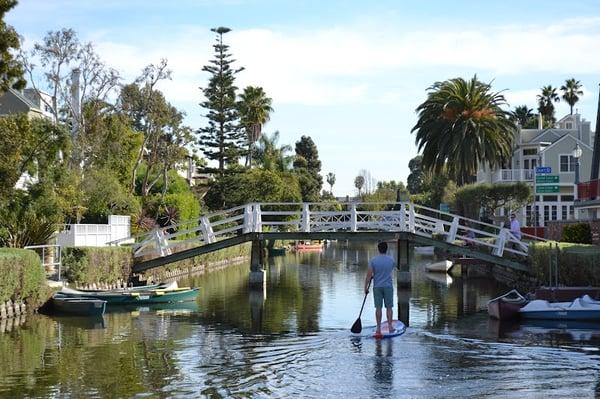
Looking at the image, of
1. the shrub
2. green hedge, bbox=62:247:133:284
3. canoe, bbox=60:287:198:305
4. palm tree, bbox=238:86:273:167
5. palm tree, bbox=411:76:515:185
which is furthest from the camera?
palm tree, bbox=238:86:273:167

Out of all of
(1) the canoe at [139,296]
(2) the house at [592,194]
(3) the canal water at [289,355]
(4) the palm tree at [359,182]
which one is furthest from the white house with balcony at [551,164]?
(4) the palm tree at [359,182]

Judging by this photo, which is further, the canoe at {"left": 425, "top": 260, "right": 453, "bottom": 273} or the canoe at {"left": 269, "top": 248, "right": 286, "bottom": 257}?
the canoe at {"left": 269, "top": 248, "right": 286, "bottom": 257}

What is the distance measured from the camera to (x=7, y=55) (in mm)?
29391

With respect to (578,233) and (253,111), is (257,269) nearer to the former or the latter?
(578,233)

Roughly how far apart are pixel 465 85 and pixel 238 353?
47789 millimetres

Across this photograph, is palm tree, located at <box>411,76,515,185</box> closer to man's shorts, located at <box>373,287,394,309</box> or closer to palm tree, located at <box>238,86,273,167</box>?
palm tree, located at <box>238,86,273,167</box>

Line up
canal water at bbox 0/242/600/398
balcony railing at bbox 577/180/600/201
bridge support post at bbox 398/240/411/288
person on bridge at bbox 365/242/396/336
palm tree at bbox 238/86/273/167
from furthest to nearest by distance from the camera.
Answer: palm tree at bbox 238/86/273/167 → balcony railing at bbox 577/180/600/201 → bridge support post at bbox 398/240/411/288 → person on bridge at bbox 365/242/396/336 → canal water at bbox 0/242/600/398

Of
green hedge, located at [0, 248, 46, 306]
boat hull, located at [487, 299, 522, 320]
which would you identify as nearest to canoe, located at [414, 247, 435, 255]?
boat hull, located at [487, 299, 522, 320]

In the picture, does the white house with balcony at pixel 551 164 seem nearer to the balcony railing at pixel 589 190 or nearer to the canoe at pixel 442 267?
the canoe at pixel 442 267

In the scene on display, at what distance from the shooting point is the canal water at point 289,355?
15766 mm

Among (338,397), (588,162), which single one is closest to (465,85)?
(588,162)

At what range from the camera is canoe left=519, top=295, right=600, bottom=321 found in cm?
2570

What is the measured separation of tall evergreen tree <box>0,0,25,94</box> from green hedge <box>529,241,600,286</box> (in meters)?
19.5

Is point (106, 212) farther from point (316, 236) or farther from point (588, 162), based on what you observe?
point (588, 162)
